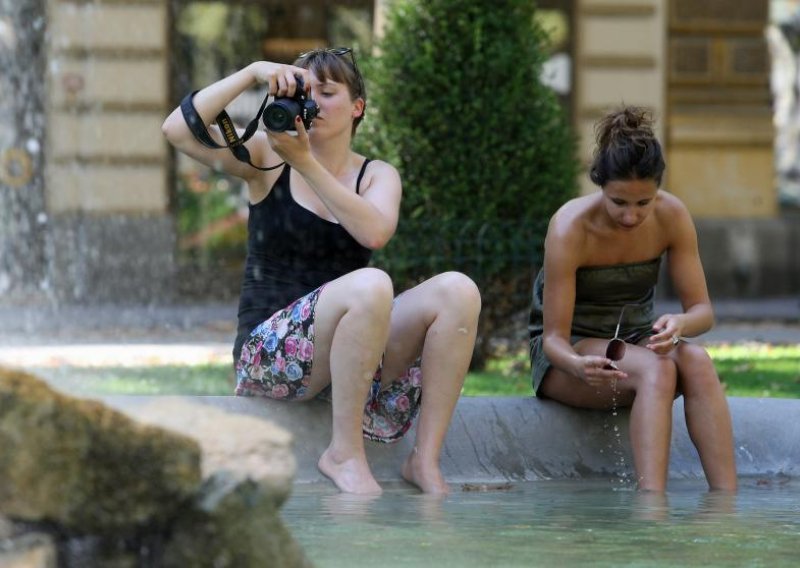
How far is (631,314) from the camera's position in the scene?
→ 4.96 meters

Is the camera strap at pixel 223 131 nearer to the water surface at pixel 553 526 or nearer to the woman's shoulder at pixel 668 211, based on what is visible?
the water surface at pixel 553 526

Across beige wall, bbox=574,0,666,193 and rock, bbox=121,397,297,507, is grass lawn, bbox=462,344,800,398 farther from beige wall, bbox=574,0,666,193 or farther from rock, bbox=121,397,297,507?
beige wall, bbox=574,0,666,193

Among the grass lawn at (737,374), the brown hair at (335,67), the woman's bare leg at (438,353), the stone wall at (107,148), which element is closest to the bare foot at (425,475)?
the woman's bare leg at (438,353)

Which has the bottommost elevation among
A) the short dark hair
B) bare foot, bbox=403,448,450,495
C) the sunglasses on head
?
bare foot, bbox=403,448,450,495

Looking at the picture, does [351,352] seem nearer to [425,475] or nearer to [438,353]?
[438,353]

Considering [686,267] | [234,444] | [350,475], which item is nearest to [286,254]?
[350,475]

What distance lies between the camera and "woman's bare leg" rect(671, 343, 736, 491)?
459 centimetres

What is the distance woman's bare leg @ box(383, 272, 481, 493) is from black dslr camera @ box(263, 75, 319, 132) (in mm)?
589

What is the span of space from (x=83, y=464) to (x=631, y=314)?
2706 mm

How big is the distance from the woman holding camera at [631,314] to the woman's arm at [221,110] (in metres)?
0.88

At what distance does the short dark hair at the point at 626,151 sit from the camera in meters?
4.55

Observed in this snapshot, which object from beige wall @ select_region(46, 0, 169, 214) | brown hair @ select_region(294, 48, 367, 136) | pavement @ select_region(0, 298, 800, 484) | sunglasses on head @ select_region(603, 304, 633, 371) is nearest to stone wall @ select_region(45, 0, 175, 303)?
beige wall @ select_region(46, 0, 169, 214)

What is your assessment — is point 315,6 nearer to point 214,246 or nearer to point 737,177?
point 214,246

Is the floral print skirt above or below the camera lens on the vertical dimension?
below
